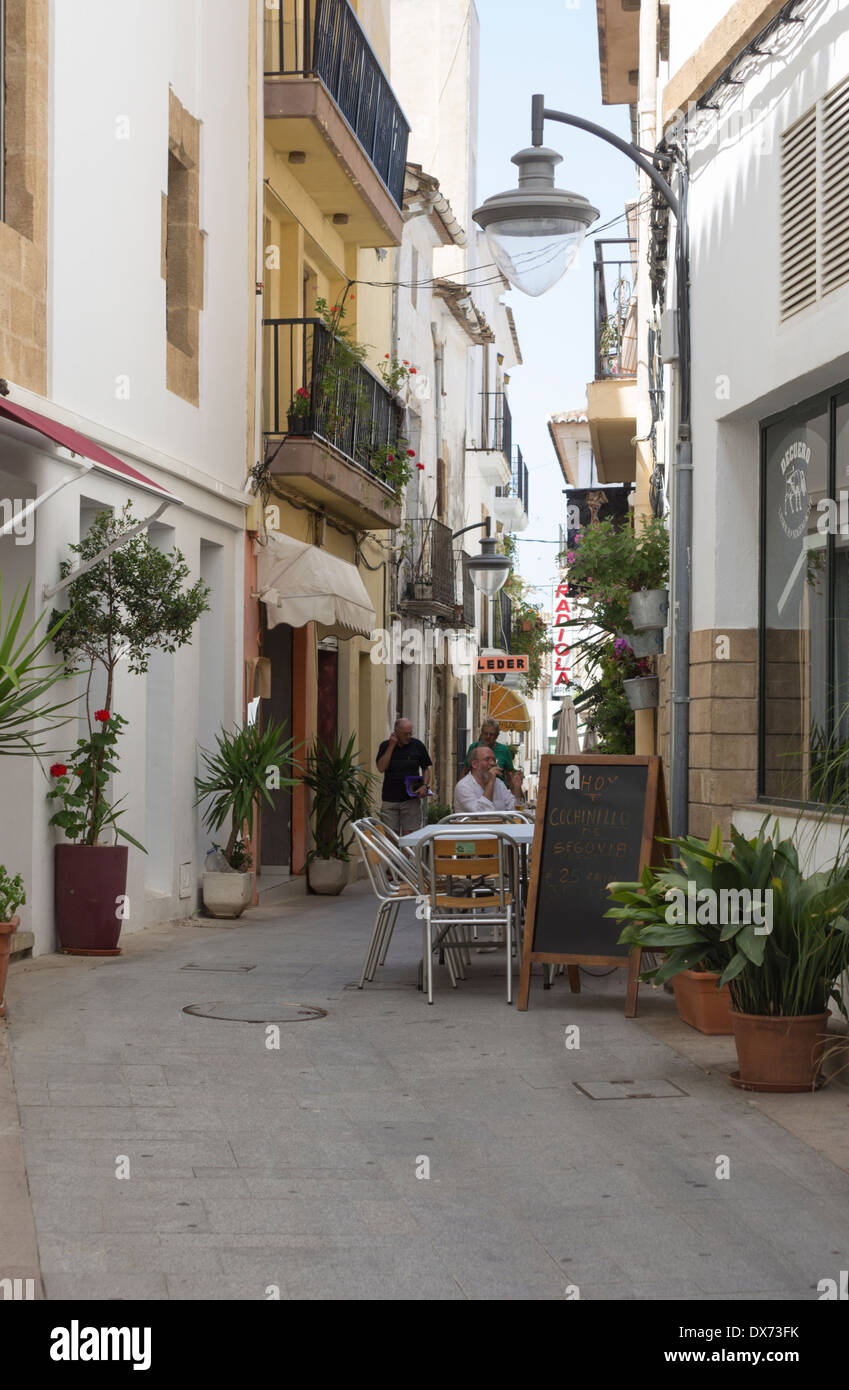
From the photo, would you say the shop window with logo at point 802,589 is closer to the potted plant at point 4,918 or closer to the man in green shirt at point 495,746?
the potted plant at point 4,918

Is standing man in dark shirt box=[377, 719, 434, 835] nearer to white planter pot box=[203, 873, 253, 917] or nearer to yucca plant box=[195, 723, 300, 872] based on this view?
yucca plant box=[195, 723, 300, 872]

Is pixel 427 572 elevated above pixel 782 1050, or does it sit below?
above

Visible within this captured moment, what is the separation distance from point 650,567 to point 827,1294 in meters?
8.85

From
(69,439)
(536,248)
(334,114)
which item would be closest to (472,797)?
(536,248)

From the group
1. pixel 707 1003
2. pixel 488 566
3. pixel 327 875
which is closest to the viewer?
pixel 707 1003

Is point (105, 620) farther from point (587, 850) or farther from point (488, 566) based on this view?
point (488, 566)

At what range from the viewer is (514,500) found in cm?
3972

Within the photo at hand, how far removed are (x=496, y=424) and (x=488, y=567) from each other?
14.9 m

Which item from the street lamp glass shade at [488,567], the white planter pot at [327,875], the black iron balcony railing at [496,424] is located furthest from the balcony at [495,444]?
the white planter pot at [327,875]

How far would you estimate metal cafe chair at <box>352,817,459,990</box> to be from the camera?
10.1 meters

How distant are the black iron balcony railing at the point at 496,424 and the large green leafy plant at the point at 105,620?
26248mm

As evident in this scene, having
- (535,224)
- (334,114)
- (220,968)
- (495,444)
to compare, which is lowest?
(220,968)

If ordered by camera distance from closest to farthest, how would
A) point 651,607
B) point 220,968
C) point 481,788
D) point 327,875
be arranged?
point 220,968 < point 651,607 < point 481,788 < point 327,875
